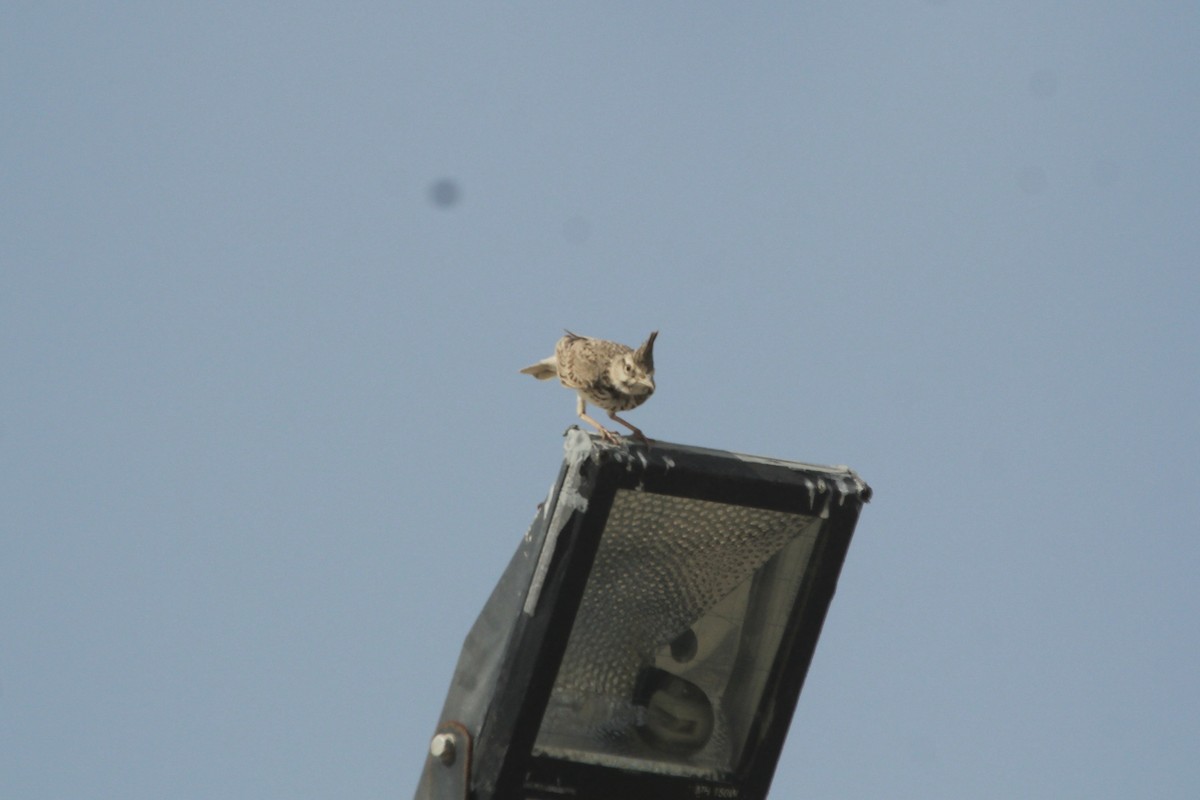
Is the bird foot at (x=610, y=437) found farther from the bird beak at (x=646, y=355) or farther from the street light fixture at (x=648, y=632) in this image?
the bird beak at (x=646, y=355)

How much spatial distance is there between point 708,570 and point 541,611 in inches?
19.8

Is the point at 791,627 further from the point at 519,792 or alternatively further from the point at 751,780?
the point at 519,792

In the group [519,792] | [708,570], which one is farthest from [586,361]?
[519,792]

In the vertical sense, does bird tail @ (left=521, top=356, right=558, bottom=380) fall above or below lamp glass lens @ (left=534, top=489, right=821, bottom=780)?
above

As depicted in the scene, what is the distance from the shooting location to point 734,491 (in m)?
4.14

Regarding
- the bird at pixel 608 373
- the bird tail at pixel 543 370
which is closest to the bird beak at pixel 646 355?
the bird at pixel 608 373

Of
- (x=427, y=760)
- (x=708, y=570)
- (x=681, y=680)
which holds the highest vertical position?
(x=708, y=570)

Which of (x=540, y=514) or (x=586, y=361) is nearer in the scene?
(x=540, y=514)

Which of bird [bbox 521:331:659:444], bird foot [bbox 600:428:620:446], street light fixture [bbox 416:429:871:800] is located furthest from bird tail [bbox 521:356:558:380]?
street light fixture [bbox 416:429:871:800]

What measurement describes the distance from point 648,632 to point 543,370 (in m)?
1.77

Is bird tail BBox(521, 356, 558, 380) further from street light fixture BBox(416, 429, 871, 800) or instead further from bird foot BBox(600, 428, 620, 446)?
street light fixture BBox(416, 429, 871, 800)

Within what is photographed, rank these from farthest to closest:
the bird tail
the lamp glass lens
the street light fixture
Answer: the bird tail, the lamp glass lens, the street light fixture

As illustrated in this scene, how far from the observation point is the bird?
5.25 meters

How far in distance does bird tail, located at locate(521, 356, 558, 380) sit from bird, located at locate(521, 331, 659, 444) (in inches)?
8.2
